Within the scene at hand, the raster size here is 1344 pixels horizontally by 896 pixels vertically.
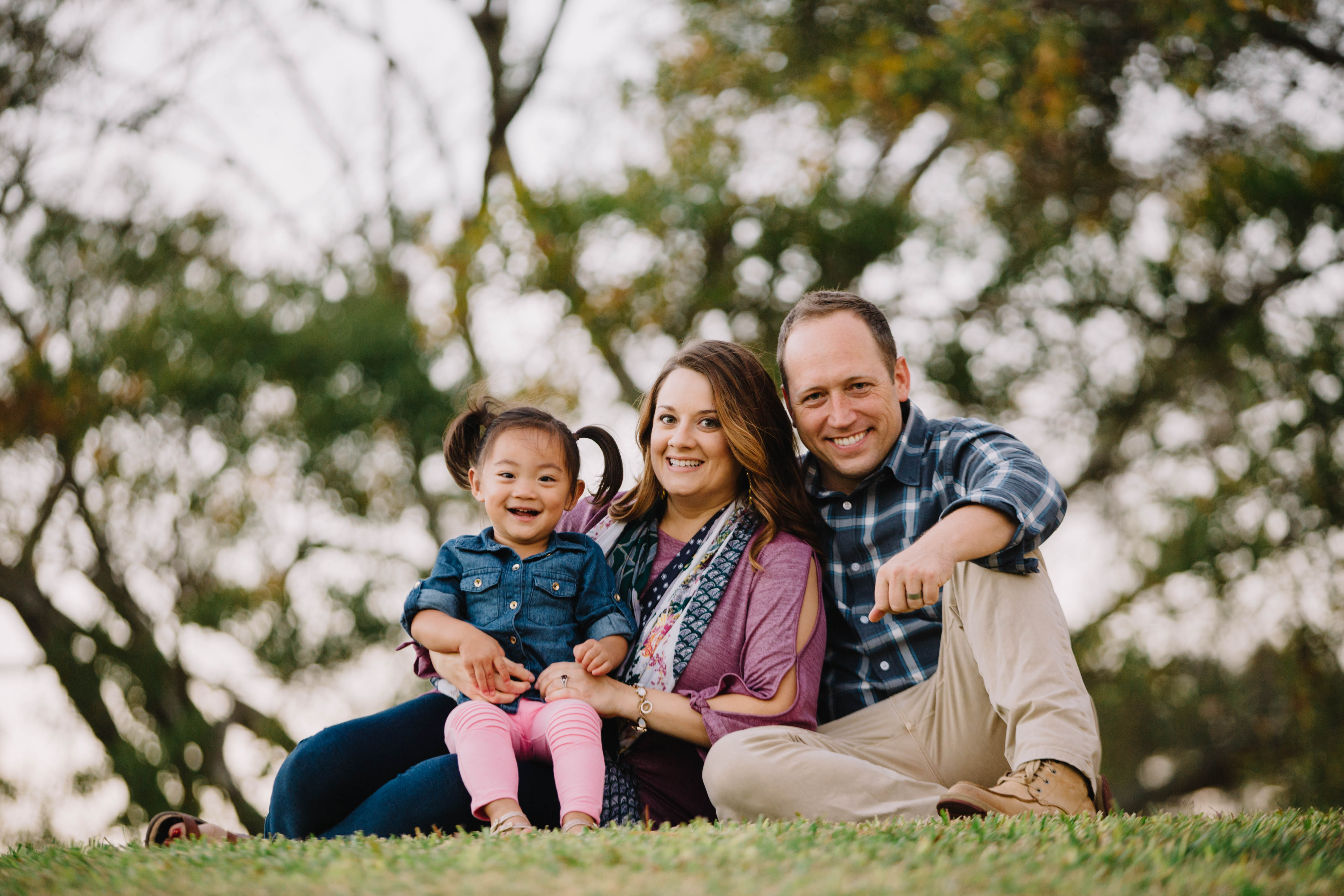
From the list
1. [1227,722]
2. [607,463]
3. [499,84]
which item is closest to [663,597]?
[607,463]

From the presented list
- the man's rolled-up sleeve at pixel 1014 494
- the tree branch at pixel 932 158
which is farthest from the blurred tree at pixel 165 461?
the man's rolled-up sleeve at pixel 1014 494

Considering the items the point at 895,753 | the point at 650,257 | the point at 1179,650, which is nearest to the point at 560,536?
the point at 895,753

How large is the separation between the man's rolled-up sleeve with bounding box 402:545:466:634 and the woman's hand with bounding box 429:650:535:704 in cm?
12

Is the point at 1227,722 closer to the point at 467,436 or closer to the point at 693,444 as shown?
the point at 693,444

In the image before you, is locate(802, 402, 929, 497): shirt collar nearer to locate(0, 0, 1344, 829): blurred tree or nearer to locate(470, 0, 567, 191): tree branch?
locate(0, 0, 1344, 829): blurred tree

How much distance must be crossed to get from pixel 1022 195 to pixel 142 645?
23.1 feet

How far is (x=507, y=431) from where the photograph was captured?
9.62 feet

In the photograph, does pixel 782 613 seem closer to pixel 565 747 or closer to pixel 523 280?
pixel 565 747

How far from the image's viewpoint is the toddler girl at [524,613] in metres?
2.46

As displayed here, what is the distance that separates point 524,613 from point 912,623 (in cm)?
101

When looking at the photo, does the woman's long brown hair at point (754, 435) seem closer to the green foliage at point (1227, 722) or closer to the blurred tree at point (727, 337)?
the blurred tree at point (727, 337)

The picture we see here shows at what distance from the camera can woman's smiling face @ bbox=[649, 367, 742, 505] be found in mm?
2973

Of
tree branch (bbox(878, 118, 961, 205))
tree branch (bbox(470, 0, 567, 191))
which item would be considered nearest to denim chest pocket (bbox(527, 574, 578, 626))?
tree branch (bbox(878, 118, 961, 205))

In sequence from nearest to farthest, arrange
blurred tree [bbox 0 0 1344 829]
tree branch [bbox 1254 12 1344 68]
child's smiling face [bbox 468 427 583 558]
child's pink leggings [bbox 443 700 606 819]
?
child's pink leggings [bbox 443 700 606 819]
child's smiling face [bbox 468 427 583 558]
tree branch [bbox 1254 12 1344 68]
blurred tree [bbox 0 0 1344 829]
